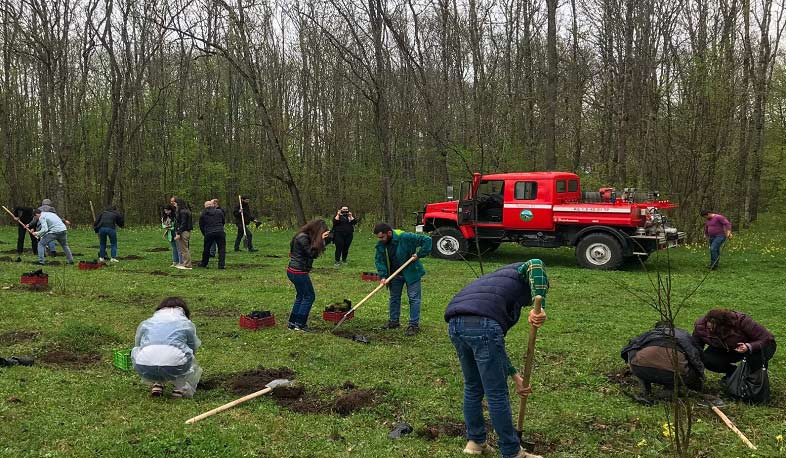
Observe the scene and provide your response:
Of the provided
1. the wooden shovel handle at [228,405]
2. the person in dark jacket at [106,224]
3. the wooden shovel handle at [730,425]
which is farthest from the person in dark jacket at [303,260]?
the person in dark jacket at [106,224]

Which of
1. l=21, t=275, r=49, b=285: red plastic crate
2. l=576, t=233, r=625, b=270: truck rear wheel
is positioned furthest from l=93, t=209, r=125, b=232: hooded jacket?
l=576, t=233, r=625, b=270: truck rear wheel

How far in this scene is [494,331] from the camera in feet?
12.9

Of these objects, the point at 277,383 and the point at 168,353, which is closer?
the point at 168,353

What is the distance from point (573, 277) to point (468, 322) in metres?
10.0

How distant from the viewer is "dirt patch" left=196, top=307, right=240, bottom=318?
912cm

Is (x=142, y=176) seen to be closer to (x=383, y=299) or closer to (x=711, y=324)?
(x=383, y=299)

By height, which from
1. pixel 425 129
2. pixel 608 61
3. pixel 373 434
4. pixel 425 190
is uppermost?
pixel 608 61

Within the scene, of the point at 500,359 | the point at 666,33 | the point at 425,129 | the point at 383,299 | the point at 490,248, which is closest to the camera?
the point at 500,359

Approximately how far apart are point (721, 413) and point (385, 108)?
20743mm

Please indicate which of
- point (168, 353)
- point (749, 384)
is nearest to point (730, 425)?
point (749, 384)

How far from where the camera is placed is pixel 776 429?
15.4ft

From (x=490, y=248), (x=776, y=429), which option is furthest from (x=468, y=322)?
(x=490, y=248)

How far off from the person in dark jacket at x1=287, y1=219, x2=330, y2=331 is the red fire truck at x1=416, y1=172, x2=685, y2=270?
6.00m

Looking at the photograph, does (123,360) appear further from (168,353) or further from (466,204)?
(466,204)
